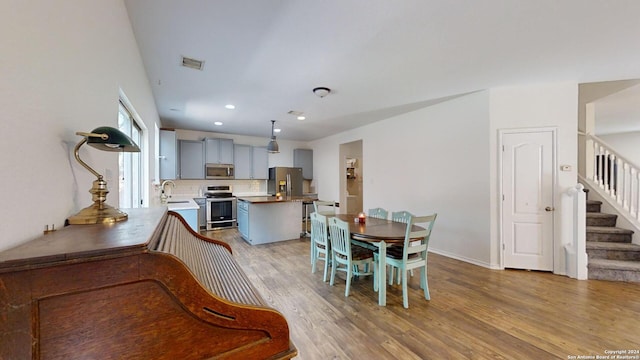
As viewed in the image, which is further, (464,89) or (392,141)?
(392,141)

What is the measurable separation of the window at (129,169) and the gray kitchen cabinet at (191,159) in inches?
127

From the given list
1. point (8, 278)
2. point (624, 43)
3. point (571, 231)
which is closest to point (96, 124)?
point (8, 278)

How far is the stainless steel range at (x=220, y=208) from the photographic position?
20.2 ft

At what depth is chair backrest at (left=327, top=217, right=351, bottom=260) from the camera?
9.14 feet

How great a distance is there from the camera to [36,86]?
815mm

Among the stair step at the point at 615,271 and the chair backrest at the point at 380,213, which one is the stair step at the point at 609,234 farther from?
the chair backrest at the point at 380,213

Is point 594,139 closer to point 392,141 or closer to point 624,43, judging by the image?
point 624,43

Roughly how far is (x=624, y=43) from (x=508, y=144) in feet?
4.78

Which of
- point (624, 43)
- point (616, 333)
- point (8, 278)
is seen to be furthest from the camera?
point (624, 43)

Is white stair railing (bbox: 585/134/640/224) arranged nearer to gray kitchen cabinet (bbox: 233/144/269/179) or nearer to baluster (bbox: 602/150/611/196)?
baluster (bbox: 602/150/611/196)

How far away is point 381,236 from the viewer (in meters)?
2.61

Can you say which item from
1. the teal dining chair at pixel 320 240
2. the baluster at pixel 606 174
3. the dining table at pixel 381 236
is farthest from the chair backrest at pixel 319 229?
the baluster at pixel 606 174

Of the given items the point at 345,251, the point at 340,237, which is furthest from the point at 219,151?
the point at 345,251

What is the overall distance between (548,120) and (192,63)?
183 inches
